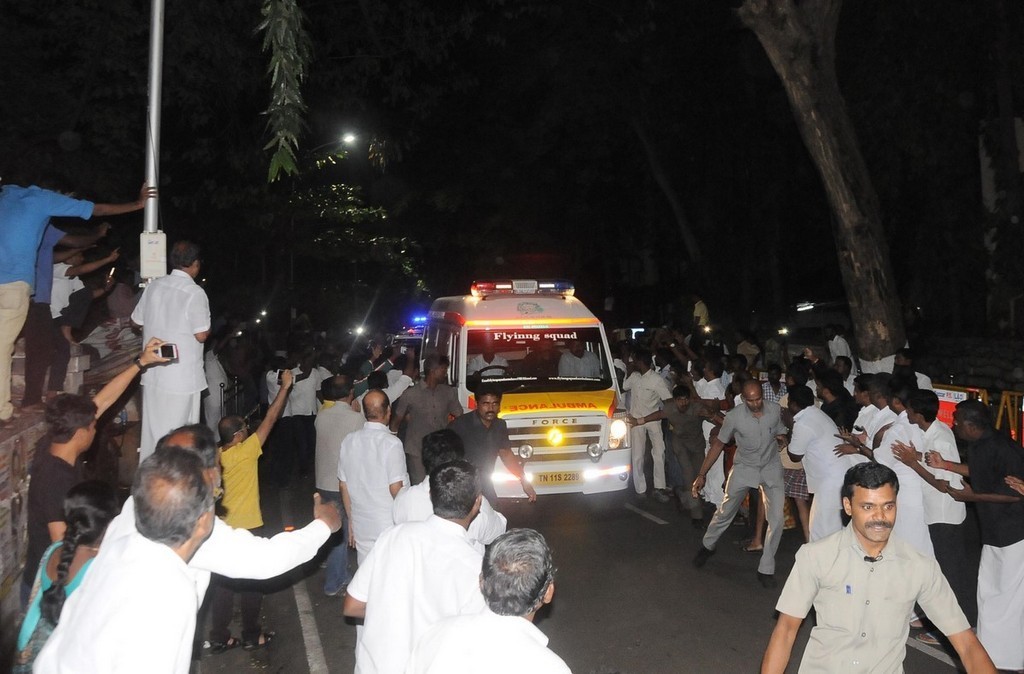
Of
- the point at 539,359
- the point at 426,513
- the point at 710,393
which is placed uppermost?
the point at 539,359

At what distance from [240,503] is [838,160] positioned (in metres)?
9.19

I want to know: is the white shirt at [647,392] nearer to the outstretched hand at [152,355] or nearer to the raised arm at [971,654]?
the outstretched hand at [152,355]

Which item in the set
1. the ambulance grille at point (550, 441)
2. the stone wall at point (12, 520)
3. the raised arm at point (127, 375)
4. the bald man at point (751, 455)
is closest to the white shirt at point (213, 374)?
the ambulance grille at point (550, 441)

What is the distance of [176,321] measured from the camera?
20.6 feet

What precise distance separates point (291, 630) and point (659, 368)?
868cm

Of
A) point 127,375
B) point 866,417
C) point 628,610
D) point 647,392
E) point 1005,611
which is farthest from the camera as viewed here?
point 647,392

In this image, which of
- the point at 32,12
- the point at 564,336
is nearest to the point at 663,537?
the point at 564,336

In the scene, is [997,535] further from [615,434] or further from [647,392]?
[647,392]

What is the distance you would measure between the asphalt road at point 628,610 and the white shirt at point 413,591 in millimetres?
2622

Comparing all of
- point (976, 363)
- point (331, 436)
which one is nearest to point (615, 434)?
point (331, 436)

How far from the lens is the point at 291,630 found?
7.74 m

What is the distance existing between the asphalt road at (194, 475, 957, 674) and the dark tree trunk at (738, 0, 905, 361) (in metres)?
3.52

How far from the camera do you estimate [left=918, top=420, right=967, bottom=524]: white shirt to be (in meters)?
7.06

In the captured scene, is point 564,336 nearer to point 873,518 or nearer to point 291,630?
point 291,630
